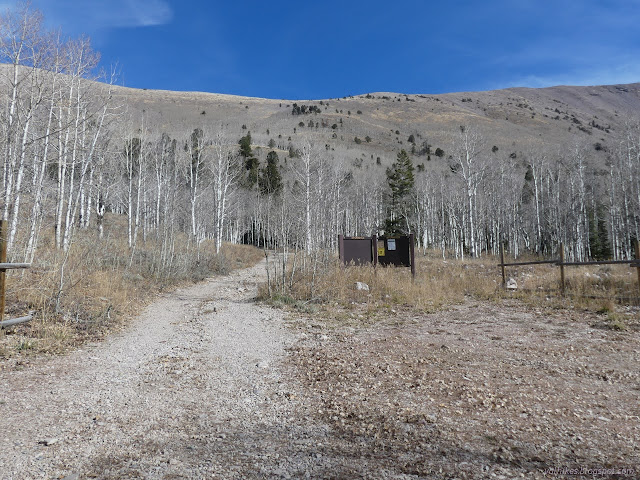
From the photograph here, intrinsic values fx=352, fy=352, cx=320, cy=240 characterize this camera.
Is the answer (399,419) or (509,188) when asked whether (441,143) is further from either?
(399,419)

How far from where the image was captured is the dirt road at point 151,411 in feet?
8.02

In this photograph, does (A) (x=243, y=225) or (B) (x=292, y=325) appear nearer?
(B) (x=292, y=325)

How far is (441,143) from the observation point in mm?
88125

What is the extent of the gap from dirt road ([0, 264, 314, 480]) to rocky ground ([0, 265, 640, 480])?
0.02m

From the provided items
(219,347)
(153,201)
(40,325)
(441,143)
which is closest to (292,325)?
(219,347)

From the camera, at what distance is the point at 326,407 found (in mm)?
3504

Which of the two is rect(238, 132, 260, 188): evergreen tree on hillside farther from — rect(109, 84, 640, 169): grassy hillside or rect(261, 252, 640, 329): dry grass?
rect(261, 252, 640, 329): dry grass

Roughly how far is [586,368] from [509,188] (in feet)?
131

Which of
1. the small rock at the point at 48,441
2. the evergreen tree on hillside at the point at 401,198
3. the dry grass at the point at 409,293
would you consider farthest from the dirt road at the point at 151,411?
the evergreen tree on hillside at the point at 401,198

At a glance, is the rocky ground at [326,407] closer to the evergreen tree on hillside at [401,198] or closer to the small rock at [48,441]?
the small rock at [48,441]

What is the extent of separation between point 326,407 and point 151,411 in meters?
1.69

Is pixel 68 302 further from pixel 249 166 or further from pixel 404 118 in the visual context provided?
pixel 404 118

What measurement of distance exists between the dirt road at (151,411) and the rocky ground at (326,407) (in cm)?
2

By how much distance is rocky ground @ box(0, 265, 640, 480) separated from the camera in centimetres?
245
